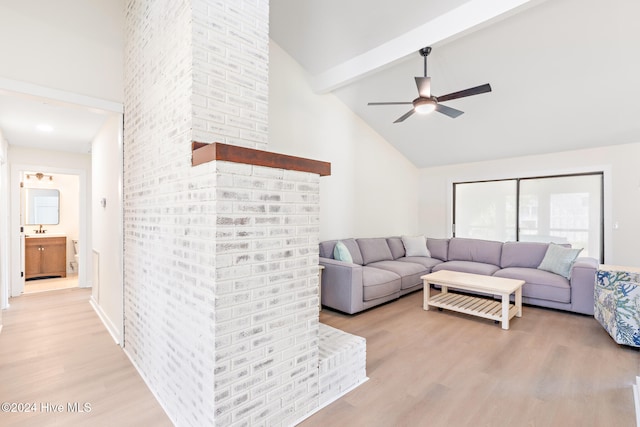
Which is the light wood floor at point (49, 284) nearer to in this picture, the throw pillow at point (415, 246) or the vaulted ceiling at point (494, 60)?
the vaulted ceiling at point (494, 60)

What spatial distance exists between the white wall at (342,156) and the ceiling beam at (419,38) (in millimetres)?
457

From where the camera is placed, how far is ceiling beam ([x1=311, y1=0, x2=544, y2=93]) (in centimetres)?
275

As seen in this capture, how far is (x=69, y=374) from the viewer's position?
7.75 feet

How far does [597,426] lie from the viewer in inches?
69.7

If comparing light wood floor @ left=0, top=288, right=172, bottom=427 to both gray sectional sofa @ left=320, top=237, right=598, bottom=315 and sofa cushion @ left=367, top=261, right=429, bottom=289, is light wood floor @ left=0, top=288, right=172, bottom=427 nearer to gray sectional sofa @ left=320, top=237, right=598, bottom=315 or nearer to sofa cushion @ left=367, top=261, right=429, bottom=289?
gray sectional sofa @ left=320, top=237, right=598, bottom=315

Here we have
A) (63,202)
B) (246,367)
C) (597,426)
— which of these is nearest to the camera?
(246,367)

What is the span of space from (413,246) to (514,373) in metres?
3.33

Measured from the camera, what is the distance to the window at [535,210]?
482 cm

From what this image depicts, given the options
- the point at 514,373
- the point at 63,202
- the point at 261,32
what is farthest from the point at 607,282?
the point at 63,202

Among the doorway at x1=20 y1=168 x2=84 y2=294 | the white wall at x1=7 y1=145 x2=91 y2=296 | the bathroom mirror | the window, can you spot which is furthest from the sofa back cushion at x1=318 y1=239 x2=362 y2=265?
the bathroom mirror

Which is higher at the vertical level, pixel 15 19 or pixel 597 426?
pixel 15 19

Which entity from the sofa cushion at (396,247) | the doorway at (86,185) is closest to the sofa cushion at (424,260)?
the sofa cushion at (396,247)

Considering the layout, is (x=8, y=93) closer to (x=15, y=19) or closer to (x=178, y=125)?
(x=15, y=19)

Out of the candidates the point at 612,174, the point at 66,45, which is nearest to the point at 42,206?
the point at 66,45
